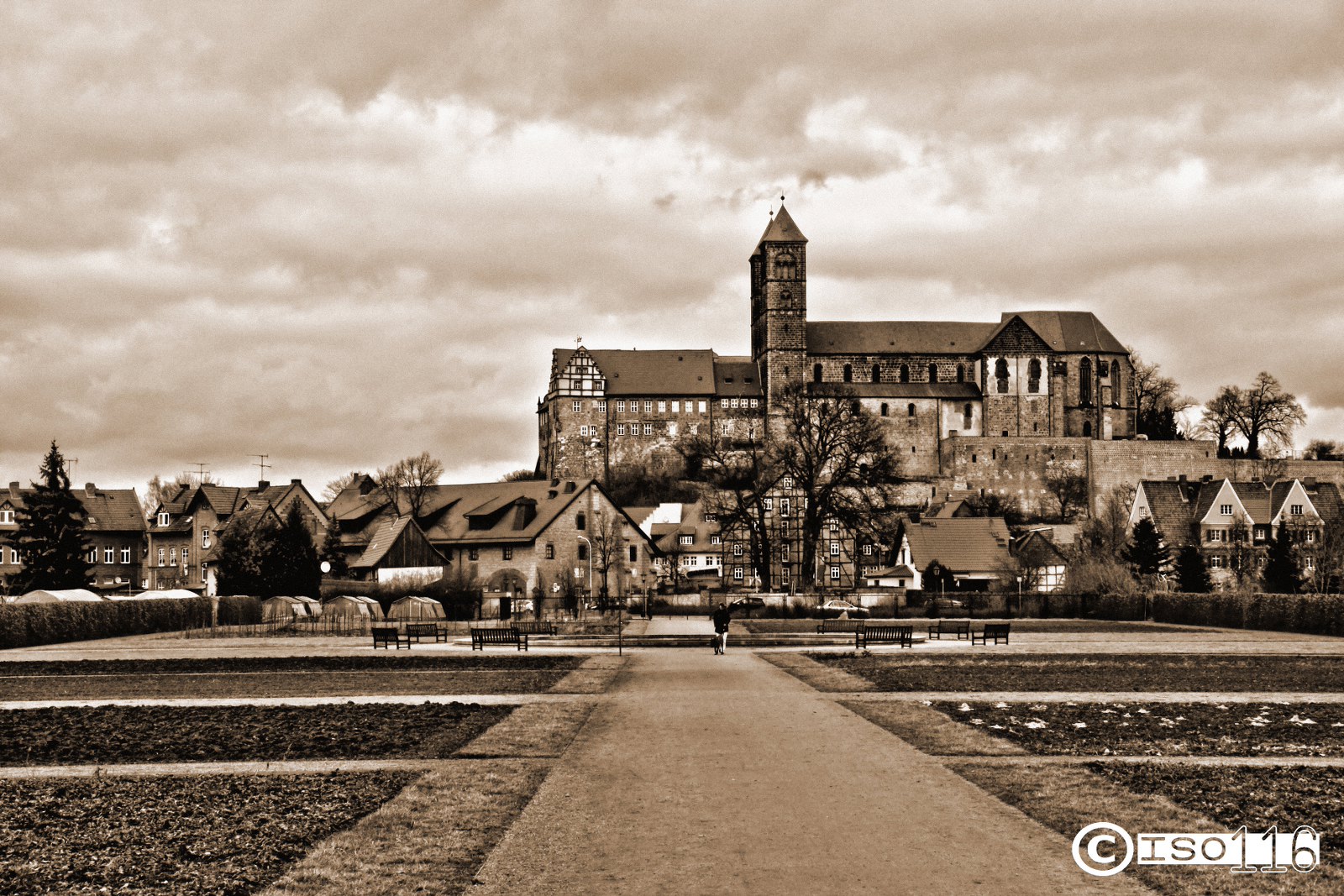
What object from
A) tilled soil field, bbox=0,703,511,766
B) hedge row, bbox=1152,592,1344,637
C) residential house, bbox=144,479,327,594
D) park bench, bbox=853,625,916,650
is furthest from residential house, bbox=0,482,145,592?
tilled soil field, bbox=0,703,511,766

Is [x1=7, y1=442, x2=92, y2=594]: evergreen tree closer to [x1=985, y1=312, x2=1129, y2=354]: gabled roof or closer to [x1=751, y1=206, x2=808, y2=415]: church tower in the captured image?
[x1=751, y1=206, x2=808, y2=415]: church tower

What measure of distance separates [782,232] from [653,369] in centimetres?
2310

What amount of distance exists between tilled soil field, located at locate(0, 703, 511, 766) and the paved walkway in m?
2.25

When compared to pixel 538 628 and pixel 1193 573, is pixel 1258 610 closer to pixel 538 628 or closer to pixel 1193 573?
pixel 1193 573

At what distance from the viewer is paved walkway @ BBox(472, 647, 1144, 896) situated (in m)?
9.62

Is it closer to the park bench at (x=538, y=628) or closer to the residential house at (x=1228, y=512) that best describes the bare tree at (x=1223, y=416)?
the residential house at (x=1228, y=512)

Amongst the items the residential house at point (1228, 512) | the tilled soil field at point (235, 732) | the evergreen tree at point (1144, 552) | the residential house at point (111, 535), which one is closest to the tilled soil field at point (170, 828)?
the tilled soil field at point (235, 732)

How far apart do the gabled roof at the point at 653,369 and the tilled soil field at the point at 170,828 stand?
5853 inches

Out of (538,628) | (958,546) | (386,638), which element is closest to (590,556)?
(958,546)

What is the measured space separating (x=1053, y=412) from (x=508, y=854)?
15923 cm

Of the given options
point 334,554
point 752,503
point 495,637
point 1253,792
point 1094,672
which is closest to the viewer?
point 1253,792

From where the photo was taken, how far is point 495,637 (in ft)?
138

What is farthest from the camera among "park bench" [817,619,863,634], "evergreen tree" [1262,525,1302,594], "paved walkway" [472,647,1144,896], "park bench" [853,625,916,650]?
"evergreen tree" [1262,525,1302,594]

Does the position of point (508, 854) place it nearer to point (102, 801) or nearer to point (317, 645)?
point (102, 801)
